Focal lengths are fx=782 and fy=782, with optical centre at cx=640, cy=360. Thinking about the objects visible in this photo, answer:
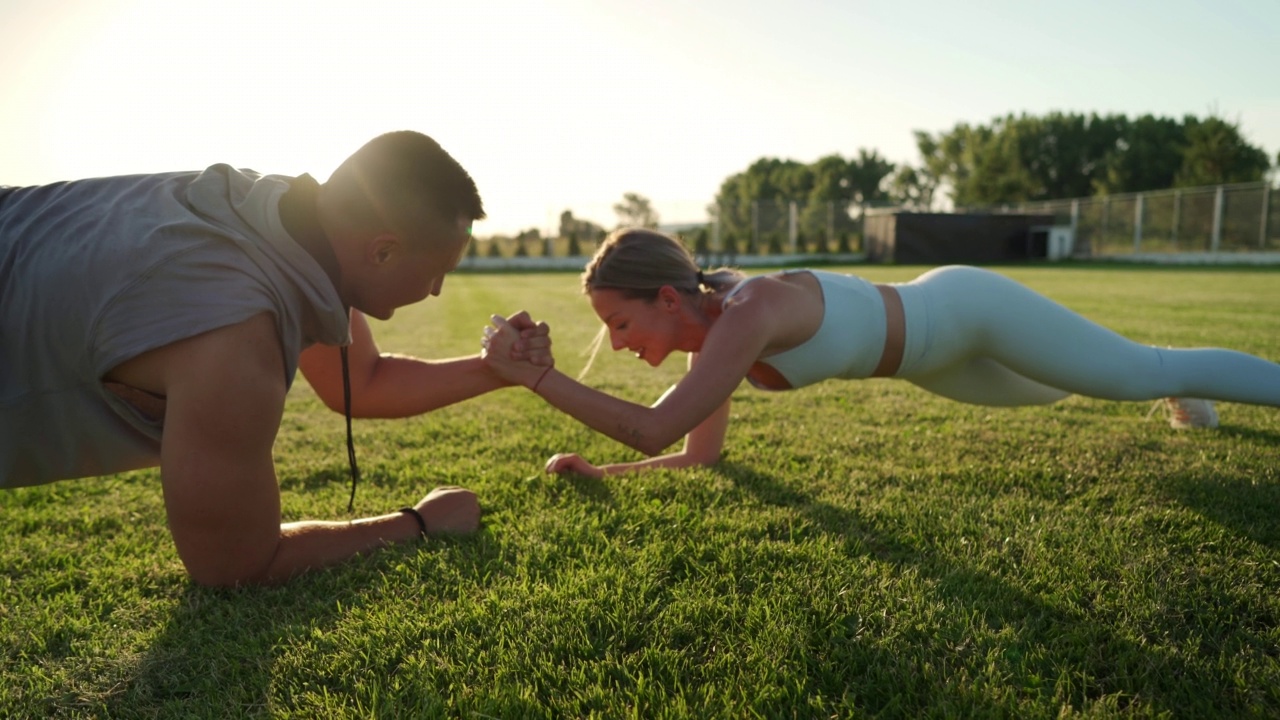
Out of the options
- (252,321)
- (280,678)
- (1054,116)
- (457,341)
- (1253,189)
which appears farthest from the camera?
(1054,116)

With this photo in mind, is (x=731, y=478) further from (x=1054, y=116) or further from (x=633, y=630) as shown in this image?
(x=1054, y=116)

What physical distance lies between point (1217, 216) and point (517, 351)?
3437cm

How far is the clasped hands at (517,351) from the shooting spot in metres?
2.82

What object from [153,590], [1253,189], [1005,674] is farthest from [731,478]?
[1253,189]

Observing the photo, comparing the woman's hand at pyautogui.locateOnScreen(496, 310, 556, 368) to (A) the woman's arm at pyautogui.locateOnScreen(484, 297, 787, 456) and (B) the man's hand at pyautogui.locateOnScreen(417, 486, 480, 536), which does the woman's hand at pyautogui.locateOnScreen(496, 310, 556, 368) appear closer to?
(A) the woman's arm at pyautogui.locateOnScreen(484, 297, 787, 456)

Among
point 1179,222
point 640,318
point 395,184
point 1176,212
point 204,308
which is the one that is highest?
point 1176,212

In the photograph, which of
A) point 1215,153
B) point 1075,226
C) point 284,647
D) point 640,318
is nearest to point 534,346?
point 640,318

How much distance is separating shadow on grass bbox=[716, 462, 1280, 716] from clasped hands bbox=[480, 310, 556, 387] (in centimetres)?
139

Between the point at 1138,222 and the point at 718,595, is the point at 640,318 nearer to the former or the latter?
the point at 718,595

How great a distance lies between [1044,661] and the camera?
182 cm

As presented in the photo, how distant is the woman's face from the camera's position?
301 centimetres

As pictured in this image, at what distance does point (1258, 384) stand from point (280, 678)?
3.70 m

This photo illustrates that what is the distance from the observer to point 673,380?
6.16 metres

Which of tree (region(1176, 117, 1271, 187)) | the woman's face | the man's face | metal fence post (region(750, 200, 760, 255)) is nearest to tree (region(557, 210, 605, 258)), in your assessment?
metal fence post (region(750, 200, 760, 255))
